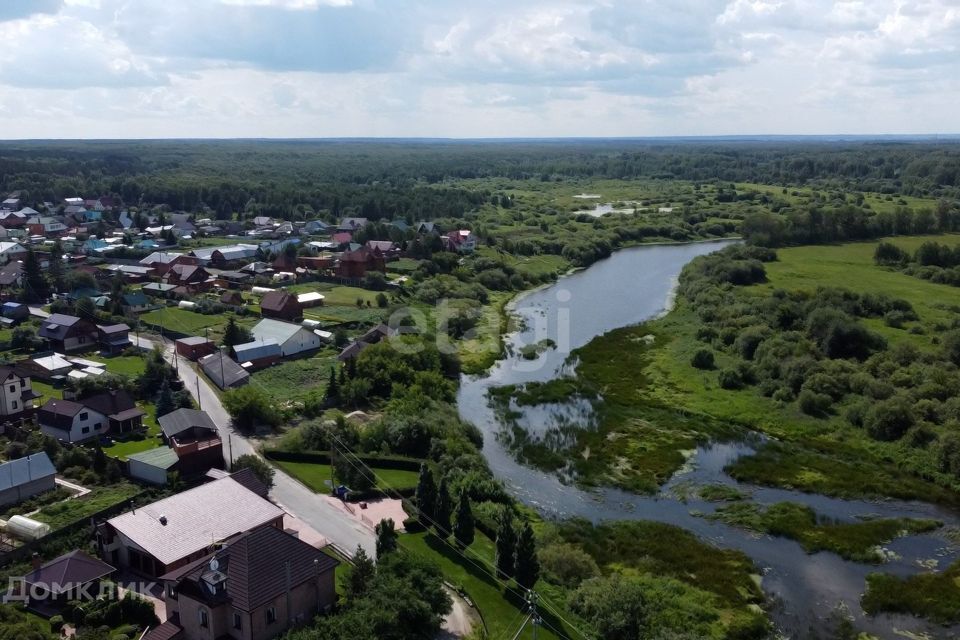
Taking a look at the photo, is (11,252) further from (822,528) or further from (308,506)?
(822,528)

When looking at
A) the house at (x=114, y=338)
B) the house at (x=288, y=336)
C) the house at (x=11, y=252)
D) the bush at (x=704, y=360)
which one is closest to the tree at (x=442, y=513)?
the house at (x=288, y=336)

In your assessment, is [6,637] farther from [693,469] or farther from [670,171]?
[670,171]

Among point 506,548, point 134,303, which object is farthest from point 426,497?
point 134,303

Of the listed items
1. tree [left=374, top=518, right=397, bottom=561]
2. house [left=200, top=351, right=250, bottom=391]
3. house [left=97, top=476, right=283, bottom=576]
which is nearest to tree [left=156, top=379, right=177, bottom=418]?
house [left=200, top=351, right=250, bottom=391]

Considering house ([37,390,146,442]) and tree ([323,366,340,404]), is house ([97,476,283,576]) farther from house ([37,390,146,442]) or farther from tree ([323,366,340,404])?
tree ([323,366,340,404])

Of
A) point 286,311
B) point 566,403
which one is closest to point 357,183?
point 286,311

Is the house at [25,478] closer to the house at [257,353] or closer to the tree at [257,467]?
the tree at [257,467]
